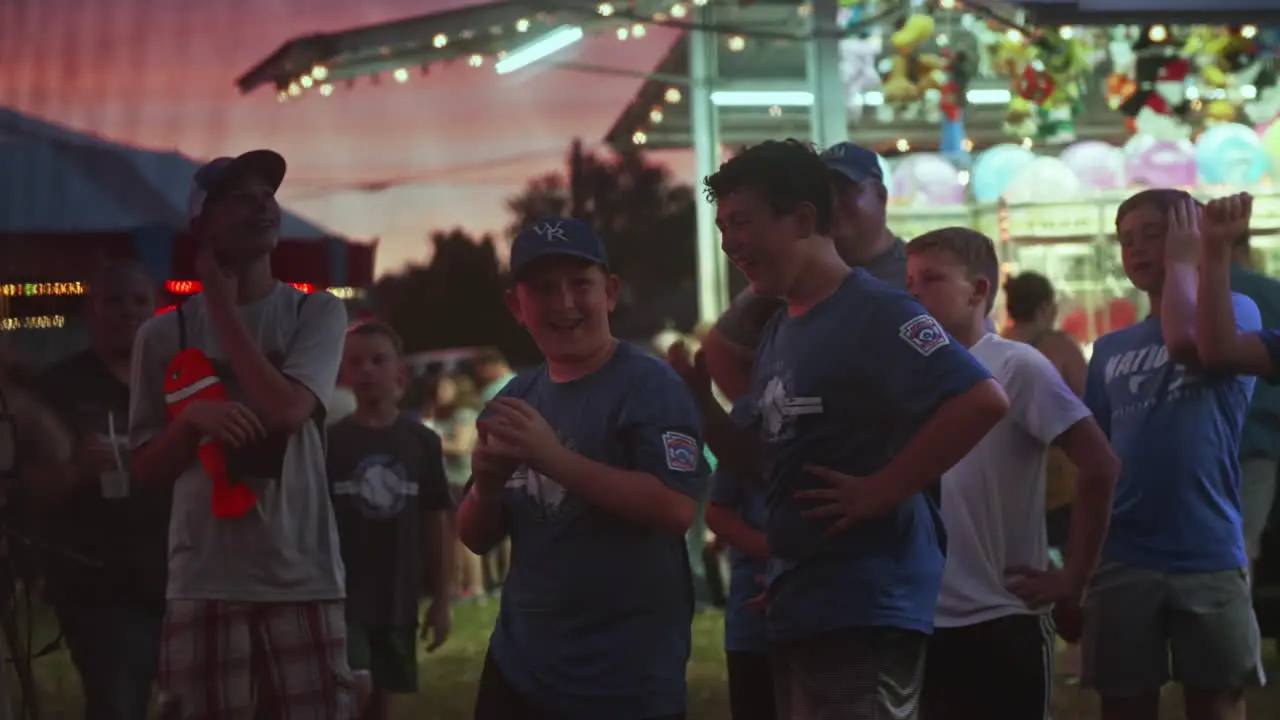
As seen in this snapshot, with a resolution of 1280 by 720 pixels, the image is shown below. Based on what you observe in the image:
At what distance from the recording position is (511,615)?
3066 mm

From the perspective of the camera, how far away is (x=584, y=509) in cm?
298

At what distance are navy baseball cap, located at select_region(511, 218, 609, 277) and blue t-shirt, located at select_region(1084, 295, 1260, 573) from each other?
145 cm

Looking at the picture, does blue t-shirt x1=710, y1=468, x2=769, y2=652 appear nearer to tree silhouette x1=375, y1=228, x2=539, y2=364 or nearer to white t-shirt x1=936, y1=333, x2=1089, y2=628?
white t-shirt x1=936, y1=333, x2=1089, y2=628

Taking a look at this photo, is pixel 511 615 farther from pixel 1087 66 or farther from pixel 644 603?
pixel 1087 66

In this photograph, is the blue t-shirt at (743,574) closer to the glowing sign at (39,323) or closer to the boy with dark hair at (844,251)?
the boy with dark hair at (844,251)

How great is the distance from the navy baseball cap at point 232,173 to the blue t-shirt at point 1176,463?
1.97m

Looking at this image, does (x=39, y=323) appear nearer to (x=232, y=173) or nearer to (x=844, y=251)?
(x=232, y=173)

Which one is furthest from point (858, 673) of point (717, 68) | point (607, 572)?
point (717, 68)

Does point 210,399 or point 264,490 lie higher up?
point 210,399

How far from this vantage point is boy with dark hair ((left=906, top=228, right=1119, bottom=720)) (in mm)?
3395

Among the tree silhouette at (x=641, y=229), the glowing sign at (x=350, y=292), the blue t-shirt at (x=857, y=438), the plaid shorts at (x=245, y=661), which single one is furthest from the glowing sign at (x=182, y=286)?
the tree silhouette at (x=641, y=229)

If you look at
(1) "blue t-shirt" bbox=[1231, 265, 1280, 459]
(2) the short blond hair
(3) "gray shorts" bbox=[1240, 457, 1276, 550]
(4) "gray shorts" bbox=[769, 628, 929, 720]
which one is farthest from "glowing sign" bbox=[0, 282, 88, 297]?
(3) "gray shorts" bbox=[1240, 457, 1276, 550]

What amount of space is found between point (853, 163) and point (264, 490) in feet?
4.46

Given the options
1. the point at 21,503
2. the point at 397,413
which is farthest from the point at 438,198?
the point at 21,503
